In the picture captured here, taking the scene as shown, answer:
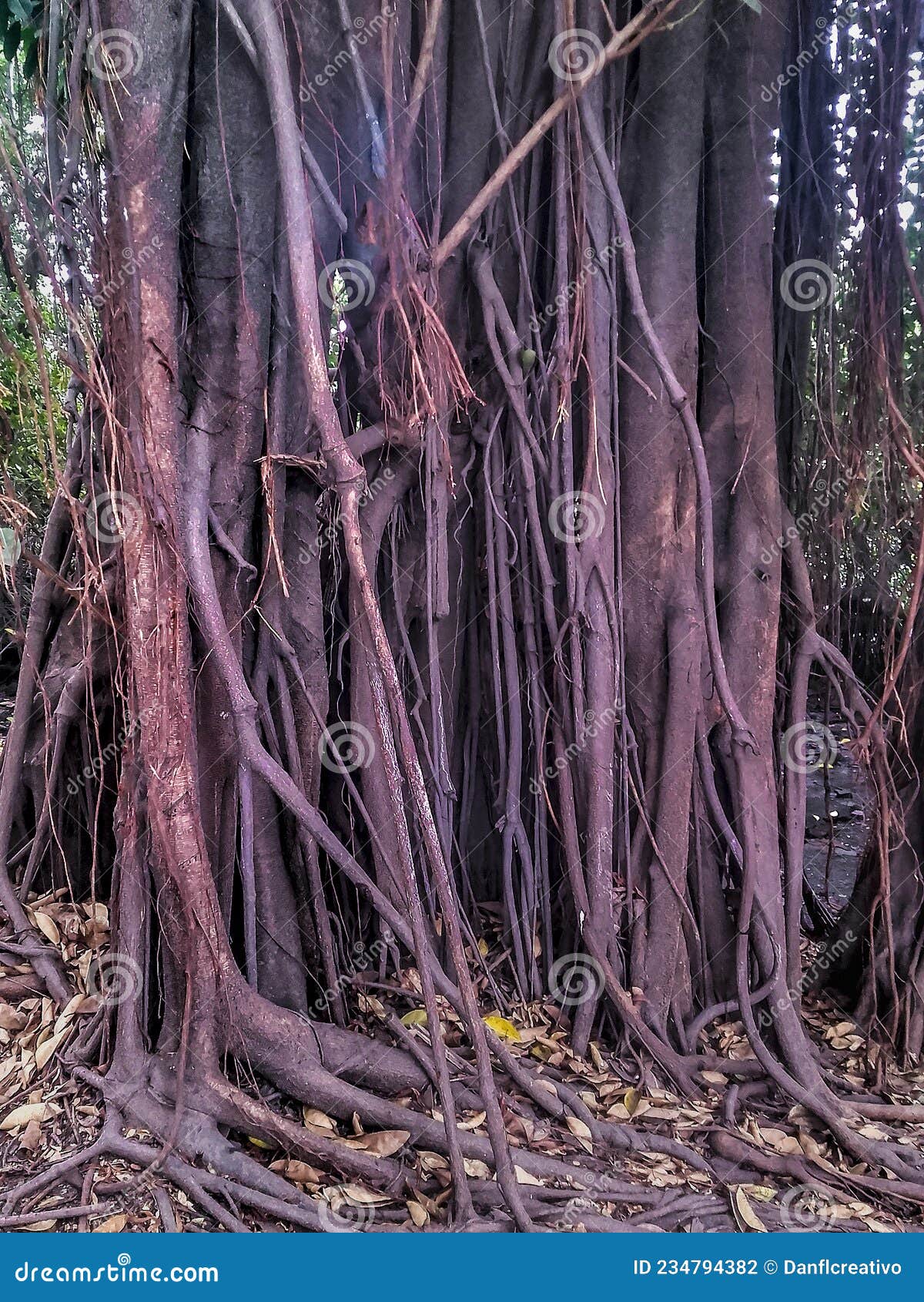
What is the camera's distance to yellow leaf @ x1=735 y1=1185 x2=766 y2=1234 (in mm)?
1577

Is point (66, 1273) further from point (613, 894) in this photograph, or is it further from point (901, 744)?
point (901, 744)

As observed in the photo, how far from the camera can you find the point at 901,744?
7.30 feet

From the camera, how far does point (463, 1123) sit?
1655 mm

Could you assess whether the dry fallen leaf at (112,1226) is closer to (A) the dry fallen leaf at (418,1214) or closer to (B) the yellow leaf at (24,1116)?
(B) the yellow leaf at (24,1116)

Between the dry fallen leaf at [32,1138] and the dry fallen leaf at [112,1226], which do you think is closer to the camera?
the dry fallen leaf at [112,1226]

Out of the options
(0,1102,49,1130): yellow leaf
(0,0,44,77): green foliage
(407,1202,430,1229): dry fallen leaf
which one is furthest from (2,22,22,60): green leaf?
(407,1202,430,1229): dry fallen leaf

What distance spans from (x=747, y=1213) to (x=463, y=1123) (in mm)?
504

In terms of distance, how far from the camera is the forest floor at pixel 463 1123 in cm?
146

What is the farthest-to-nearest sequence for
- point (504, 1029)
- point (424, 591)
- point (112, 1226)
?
1. point (424, 591)
2. point (504, 1029)
3. point (112, 1226)

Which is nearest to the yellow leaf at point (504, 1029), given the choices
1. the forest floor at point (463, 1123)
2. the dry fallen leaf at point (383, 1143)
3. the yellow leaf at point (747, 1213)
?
the forest floor at point (463, 1123)

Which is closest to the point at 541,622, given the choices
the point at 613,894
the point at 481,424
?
the point at 481,424

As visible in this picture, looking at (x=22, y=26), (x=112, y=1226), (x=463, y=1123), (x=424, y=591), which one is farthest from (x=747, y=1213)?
(x=22, y=26)

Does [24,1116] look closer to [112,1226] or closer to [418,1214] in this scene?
[112,1226]

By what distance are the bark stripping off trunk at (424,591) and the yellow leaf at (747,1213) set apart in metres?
0.05
